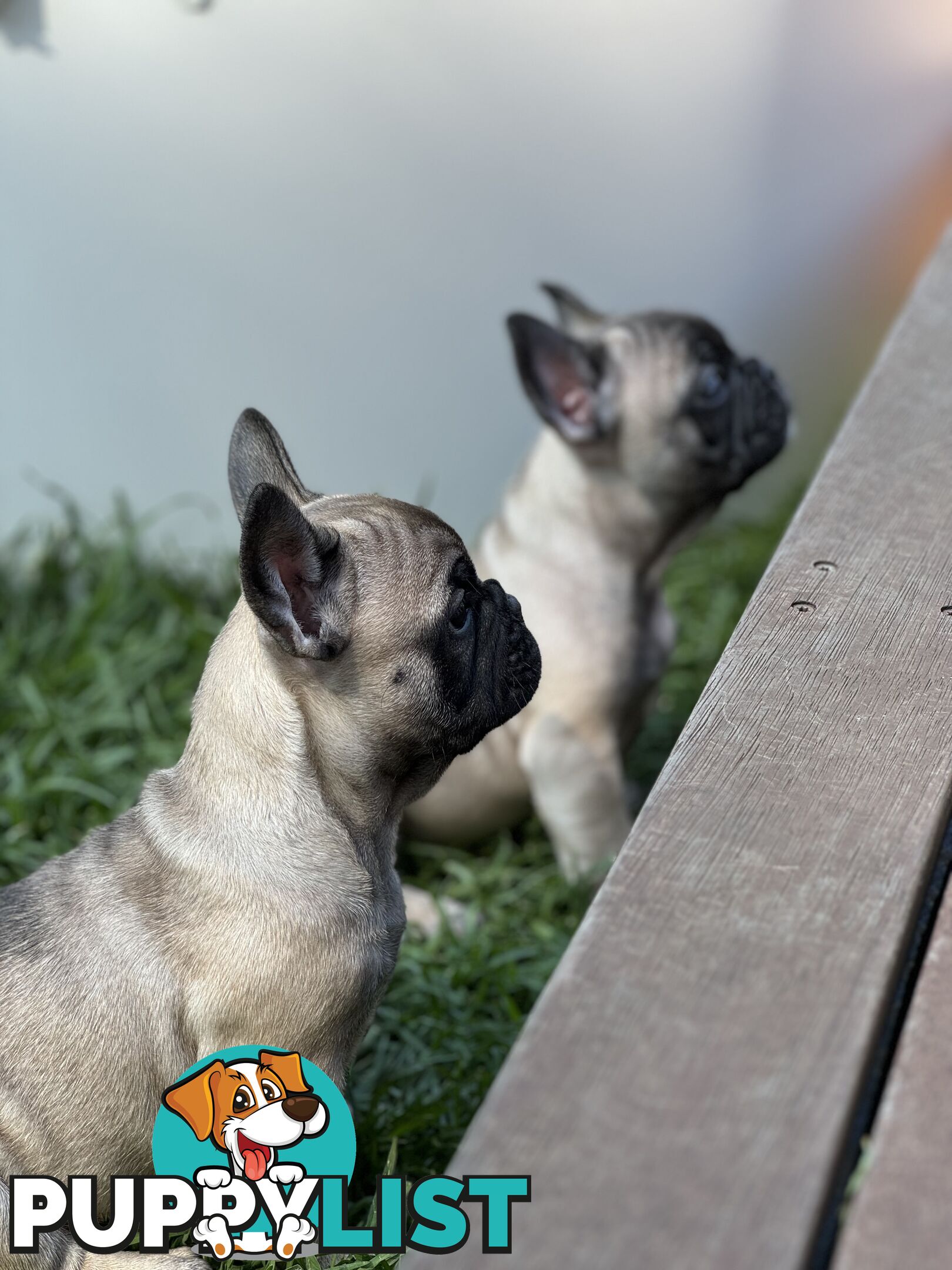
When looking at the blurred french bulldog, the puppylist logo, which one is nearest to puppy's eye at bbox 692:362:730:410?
the blurred french bulldog

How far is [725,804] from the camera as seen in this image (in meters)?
1.38

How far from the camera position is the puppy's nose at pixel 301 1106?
1.53m

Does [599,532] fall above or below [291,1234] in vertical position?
above

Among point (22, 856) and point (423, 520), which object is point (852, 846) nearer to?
point (423, 520)

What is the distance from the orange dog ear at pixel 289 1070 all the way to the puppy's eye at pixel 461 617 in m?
0.60

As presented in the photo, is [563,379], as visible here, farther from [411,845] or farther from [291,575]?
[291,575]

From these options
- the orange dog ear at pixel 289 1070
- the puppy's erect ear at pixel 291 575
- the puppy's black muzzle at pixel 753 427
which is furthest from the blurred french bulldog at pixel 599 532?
the orange dog ear at pixel 289 1070

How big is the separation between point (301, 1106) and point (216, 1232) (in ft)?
0.67

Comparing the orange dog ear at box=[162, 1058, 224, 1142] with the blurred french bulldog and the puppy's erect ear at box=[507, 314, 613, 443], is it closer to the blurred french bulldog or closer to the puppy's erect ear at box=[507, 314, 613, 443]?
the blurred french bulldog

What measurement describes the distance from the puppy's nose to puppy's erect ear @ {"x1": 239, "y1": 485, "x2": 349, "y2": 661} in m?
0.54

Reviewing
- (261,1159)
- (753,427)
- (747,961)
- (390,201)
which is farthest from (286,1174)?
(390,201)

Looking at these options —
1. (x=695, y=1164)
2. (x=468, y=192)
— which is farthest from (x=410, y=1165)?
(x=468, y=192)

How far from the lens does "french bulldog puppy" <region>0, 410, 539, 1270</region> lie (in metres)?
1.70

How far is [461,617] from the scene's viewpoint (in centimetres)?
183
